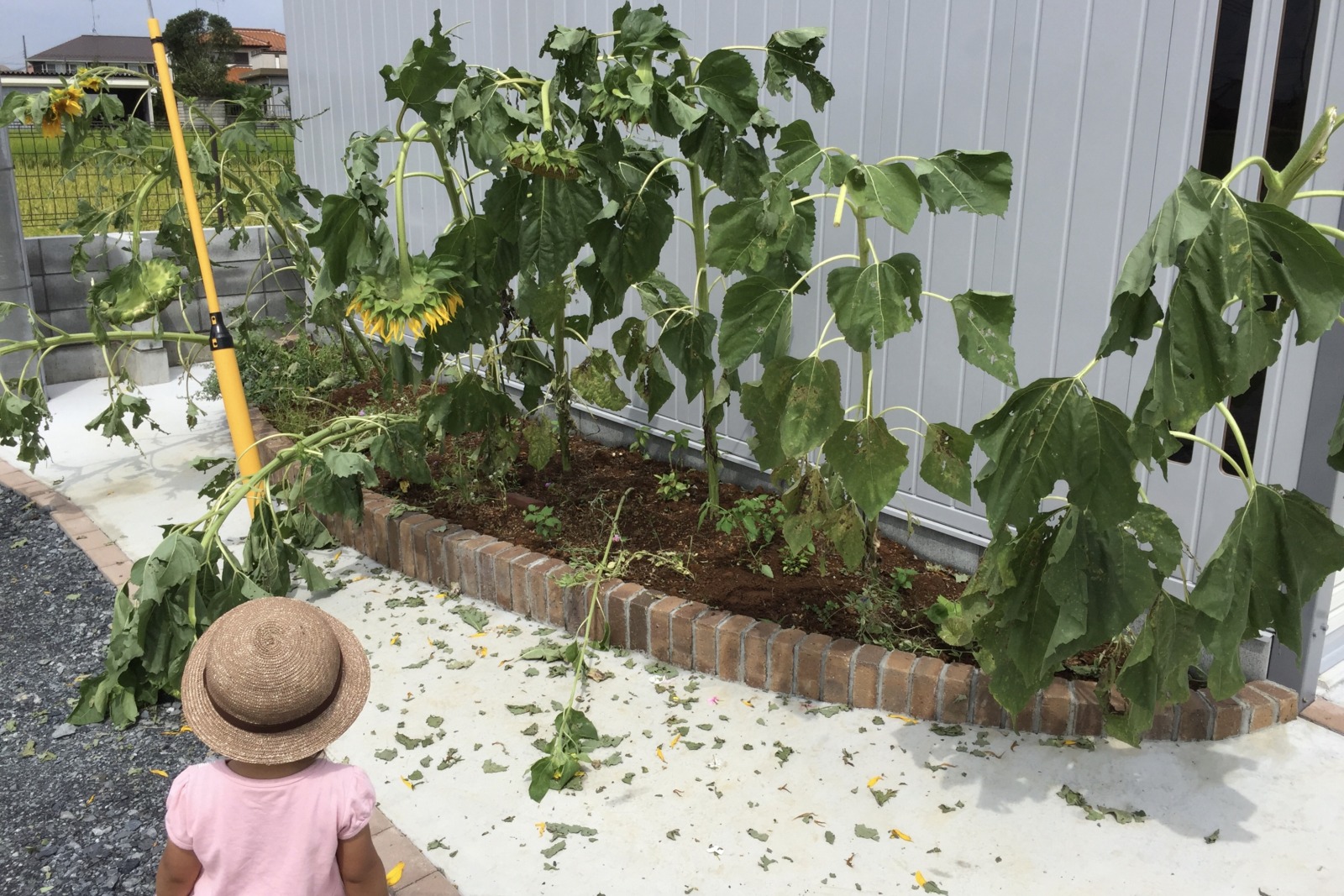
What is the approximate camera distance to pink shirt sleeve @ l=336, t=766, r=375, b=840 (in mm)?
1694

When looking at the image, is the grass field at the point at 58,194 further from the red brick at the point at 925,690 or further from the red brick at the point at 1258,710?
the red brick at the point at 1258,710

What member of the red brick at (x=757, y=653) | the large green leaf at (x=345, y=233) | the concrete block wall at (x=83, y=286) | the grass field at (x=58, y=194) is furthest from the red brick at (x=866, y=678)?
the grass field at (x=58, y=194)

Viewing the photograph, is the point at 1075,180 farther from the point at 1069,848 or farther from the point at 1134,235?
the point at 1069,848

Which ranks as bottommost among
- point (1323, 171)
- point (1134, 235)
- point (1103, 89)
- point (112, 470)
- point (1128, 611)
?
point (112, 470)

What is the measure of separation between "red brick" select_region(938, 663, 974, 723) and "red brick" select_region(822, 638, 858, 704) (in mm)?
257

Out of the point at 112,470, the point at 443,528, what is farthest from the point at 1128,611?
the point at 112,470

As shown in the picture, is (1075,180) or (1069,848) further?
(1075,180)

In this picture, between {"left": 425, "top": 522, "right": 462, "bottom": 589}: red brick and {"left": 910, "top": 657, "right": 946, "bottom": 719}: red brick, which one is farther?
{"left": 425, "top": 522, "right": 462, "bottom": 589}: red brick

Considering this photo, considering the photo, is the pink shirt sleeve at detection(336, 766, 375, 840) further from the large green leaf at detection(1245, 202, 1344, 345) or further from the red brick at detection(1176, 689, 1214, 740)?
the red brick at detection(1176, 689, 1214, 740)

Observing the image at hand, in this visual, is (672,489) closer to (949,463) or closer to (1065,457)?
(949,463)

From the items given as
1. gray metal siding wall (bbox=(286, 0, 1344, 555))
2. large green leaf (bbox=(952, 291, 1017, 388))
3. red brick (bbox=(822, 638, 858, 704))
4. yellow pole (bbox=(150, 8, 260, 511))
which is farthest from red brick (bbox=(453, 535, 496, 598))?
large green leaf (bbox=(952, 291, 1017, 388))

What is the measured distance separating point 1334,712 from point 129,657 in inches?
131

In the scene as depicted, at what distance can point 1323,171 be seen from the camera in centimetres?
266

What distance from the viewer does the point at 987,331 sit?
99.9 inches
